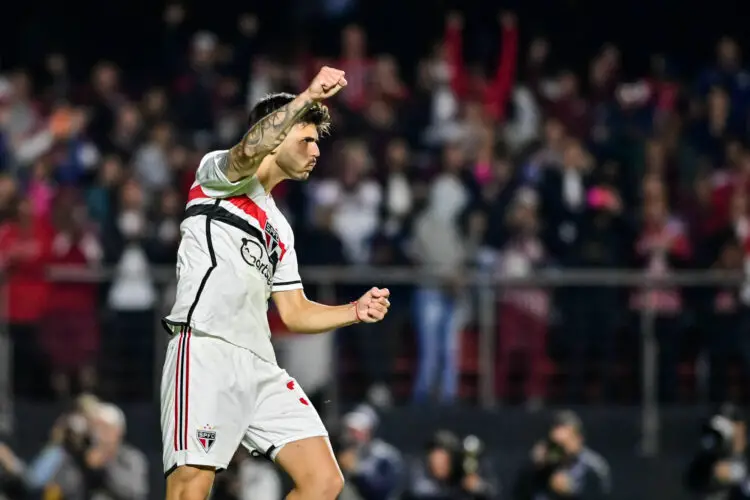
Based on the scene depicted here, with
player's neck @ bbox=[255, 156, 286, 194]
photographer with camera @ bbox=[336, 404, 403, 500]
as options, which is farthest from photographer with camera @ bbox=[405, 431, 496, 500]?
player's neck @ bbox=[255, 156, 286, 194]

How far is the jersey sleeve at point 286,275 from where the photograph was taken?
30.7 feet

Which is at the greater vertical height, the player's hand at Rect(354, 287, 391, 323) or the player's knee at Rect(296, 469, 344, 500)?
the player's hand at Rect(354, 287, 391, 323)

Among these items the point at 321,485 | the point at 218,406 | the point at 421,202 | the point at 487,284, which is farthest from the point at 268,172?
the point at 421,202

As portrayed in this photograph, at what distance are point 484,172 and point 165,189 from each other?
307 cm

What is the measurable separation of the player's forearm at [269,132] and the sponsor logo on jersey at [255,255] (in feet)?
1.68

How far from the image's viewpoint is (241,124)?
18078mm

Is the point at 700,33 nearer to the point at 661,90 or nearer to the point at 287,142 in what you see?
the point at 661,90

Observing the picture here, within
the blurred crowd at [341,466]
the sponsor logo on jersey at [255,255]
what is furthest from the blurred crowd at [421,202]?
the sponsor logo on jersey at [255,255]

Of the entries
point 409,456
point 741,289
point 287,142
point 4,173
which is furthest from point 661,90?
point 287,142

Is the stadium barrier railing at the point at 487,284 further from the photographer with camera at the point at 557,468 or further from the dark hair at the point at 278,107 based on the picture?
the dark hair at the point at 278,107

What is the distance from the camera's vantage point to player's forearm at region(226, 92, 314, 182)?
8.38m

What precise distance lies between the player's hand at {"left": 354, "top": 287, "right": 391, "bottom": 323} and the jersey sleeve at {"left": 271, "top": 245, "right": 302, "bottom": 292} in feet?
1.71

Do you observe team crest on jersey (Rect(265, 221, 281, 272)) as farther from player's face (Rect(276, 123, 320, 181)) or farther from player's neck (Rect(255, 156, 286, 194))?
player's face (Rect(276, 123, 320, 181))

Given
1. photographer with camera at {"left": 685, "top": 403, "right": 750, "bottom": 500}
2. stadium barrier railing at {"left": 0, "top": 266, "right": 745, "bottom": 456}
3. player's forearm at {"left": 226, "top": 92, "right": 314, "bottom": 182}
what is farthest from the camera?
stadium barrier railing at {"left": 0, "top": 266, "right": 745, "bottom": 456}
